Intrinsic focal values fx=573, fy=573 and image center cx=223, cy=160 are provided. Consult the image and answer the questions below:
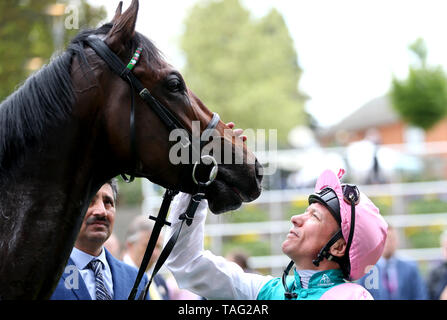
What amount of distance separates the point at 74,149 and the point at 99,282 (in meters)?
0.97

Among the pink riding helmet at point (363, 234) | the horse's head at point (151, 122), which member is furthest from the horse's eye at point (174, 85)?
the pink riding helmet at point (363, 234)

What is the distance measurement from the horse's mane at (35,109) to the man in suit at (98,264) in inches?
33.9

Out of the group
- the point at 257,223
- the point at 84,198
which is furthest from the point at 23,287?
the point at 257,223

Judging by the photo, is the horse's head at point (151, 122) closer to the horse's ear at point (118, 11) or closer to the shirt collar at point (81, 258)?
the horse's ear at point (118, 11)

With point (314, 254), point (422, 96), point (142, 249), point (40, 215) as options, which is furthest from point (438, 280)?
point (422, 96)

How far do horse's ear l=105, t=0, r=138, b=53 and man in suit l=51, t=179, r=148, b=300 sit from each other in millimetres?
1069

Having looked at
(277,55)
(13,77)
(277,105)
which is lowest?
(13,77)

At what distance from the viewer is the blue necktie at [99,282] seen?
285 cm

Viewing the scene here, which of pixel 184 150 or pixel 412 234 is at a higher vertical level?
pixel 412 234

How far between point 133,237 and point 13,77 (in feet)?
7.70

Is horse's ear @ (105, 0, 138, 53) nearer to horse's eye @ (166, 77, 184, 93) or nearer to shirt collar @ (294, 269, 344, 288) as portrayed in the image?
horse's eye @ (166, 77, 184, 93)

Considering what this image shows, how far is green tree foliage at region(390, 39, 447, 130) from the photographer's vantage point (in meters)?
31.2

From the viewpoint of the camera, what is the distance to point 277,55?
3009 cm

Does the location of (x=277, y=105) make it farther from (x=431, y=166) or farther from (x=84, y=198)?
(x=84, y=198)
